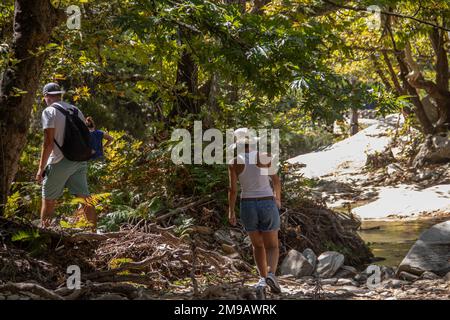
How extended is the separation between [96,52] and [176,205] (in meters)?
2.77

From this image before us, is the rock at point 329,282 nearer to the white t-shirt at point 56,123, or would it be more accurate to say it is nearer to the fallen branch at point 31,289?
the fallen branch at point 31,289

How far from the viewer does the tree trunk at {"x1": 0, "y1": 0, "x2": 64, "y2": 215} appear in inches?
257

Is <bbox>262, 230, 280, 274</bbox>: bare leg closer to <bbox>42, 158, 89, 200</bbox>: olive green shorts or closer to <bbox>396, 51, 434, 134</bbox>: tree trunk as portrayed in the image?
<bbox>42, 158, 89, 200</bbox>: olive green shorts

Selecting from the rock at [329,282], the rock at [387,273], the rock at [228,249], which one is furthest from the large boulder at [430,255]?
the rock at [228,249]

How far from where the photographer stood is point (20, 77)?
656 centimetres

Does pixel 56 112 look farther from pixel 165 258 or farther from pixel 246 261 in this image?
pixel 246 261

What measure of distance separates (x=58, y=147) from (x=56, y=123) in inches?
11.5

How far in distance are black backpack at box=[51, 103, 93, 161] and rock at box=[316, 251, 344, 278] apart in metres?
3.53

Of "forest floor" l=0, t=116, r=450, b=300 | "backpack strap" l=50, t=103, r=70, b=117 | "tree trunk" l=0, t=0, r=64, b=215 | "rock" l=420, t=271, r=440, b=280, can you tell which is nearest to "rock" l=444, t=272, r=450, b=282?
"forest floor" l=0, t=116, r=450, b=300

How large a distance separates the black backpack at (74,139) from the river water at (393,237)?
539 centimetres

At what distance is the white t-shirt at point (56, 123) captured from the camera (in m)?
6.88
